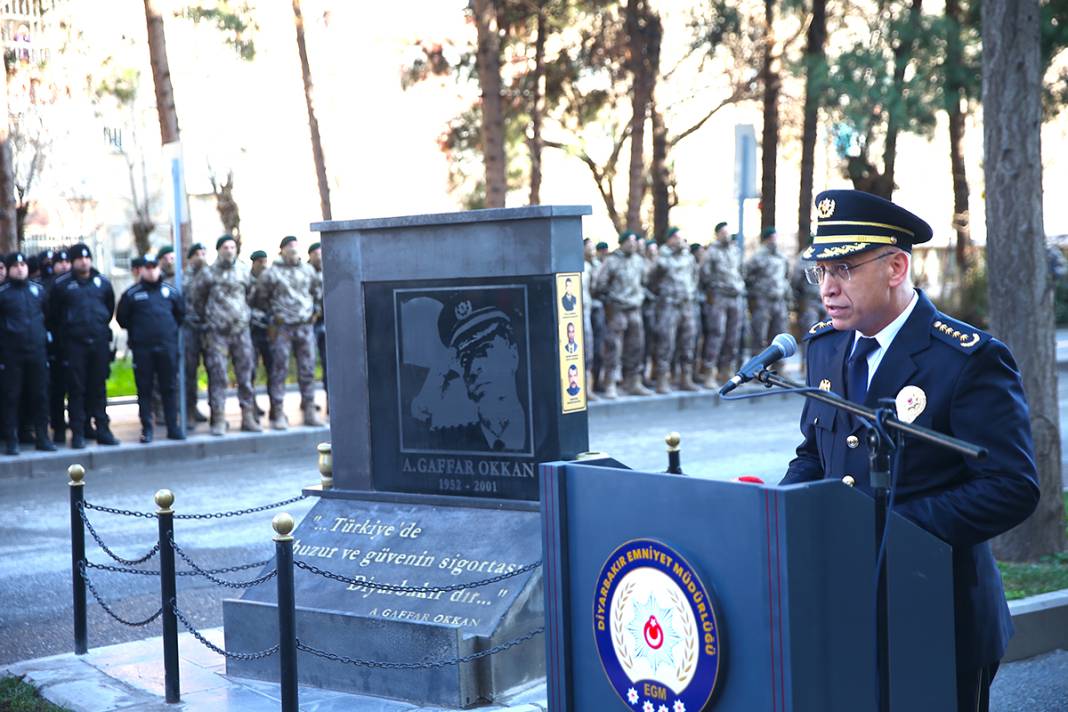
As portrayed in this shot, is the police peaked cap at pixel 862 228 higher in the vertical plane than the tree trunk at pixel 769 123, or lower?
lower

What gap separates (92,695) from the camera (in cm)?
601

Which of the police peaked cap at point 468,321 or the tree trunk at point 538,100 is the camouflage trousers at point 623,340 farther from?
the police peaked cap at point 468,321

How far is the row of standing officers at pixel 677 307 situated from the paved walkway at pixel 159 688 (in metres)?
11.6

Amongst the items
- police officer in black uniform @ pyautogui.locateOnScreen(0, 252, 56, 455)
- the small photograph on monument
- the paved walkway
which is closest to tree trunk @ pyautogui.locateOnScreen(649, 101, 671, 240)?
police officer in black uniform @ pyautogui.locateOnScreen(0, 252, 56, 455)

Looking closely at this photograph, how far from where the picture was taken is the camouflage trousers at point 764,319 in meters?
20.8

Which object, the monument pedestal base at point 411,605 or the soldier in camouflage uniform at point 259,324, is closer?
the monument pedestal base at point 411,605

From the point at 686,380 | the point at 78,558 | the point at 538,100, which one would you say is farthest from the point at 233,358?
the point at 538,100

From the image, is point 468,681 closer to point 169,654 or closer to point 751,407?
point 169,654

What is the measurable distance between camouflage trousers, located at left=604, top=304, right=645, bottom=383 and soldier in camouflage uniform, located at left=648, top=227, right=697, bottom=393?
37 centimetres

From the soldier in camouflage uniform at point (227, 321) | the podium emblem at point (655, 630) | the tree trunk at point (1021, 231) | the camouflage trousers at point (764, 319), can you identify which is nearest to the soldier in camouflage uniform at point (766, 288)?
the camouflage trousers at point (764, 319)

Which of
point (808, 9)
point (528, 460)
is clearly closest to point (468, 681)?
point (528, 460)

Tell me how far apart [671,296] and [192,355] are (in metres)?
6.68

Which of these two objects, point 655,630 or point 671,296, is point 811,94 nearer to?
point 671,296

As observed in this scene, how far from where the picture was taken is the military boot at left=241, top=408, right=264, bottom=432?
50.7 ft
